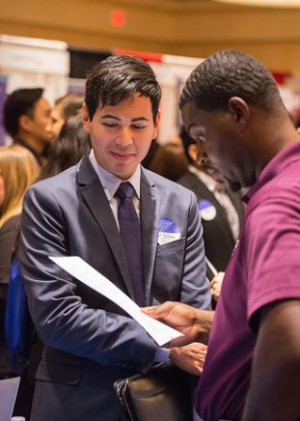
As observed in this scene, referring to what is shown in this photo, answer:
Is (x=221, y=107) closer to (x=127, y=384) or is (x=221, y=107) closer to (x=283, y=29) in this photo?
(x=127, y=384)

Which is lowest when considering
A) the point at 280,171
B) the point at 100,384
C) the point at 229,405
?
the point at 100,384

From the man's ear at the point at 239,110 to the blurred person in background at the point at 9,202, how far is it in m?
1.56

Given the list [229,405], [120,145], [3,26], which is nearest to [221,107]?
[229,405]

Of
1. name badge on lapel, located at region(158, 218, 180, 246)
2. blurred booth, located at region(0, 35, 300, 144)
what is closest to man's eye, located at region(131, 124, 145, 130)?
name badge on lapel, located at region(158, 218, 180, 246)

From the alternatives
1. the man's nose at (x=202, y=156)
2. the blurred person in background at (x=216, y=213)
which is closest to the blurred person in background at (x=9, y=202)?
the blurred person in background at (x=216, y=213)

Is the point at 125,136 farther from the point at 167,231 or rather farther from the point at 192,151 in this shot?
the point at 192,151

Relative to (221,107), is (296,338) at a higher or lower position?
lower

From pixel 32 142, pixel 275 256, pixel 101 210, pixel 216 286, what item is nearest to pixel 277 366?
pixel 275 256

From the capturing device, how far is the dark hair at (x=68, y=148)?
2709mm

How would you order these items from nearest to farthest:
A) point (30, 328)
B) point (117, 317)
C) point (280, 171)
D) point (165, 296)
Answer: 1. point (280, 171)
2. point (117, 317)
3. point (165, 296)
4. point (30, 328)

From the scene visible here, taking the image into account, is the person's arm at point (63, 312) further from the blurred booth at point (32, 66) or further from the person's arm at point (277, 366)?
the blurred booth at point (32, 66)

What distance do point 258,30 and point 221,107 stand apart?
7918 millimetres

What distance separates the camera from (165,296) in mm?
2074

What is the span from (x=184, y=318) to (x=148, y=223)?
37 cm
